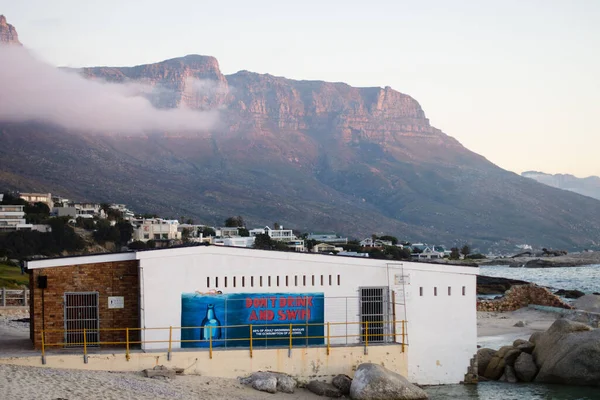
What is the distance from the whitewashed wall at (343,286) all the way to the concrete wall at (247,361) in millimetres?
1000

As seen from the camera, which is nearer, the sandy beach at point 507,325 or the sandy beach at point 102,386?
the sandy beach at point 102,386

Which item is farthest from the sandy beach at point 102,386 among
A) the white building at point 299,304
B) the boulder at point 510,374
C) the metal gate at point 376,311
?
the boulder at point 510,374

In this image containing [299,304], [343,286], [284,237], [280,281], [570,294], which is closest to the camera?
[280,281]

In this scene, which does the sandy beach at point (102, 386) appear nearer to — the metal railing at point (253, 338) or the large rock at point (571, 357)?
the metal railing at point (253, 338)

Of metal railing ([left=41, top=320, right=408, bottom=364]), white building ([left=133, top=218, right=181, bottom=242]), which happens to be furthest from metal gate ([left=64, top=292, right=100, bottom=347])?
white building ([left=133, top=218, right=181, bottom=242])

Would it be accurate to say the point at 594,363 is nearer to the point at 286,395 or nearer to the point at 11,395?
the point at 286,395

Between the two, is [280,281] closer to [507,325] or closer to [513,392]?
[513,392]

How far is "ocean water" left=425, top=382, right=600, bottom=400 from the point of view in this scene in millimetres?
30578

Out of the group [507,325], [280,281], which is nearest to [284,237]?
[507,325]

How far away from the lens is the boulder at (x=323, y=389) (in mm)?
28781

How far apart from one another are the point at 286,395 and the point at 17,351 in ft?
29.7

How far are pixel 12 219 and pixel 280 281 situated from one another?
12816cm

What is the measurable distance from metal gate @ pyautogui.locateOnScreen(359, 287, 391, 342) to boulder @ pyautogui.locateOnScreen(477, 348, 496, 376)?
18.0 ft

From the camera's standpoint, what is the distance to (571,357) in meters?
32.4
